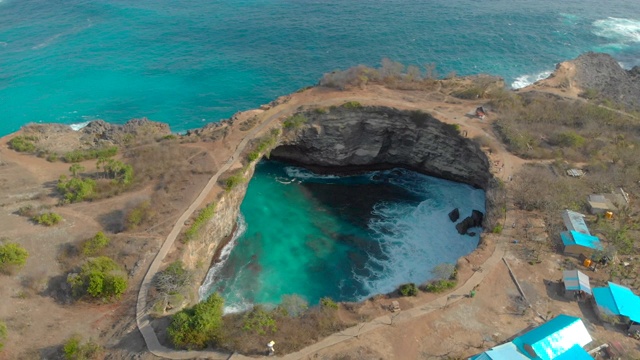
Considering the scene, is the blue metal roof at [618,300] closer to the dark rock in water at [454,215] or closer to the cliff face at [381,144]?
the dark rock in water at [454,215]

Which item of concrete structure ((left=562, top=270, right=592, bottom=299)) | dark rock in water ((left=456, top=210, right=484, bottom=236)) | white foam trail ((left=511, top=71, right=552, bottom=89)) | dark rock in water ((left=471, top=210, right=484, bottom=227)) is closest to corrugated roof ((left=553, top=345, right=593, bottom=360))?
concrete structure ((left=562, top=270, right=592, bottom=299))

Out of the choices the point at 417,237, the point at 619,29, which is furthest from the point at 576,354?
the point at 619,29

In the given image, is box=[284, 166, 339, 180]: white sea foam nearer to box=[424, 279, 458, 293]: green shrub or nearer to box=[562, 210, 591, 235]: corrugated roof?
box=[424, 279, 458, 293]: green shrub

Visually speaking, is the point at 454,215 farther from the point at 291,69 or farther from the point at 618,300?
the point at 291,69

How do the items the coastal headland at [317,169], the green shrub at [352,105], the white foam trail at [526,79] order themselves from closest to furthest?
1. the coastal headland at [317,169]
2. the green shrub at [352,105]
3. the white foam trail at [526,79]

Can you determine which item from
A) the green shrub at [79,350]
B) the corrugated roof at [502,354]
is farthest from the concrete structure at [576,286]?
the green shrub at [79,350]

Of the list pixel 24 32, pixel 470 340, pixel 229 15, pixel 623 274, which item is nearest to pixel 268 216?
pixel 470 340
